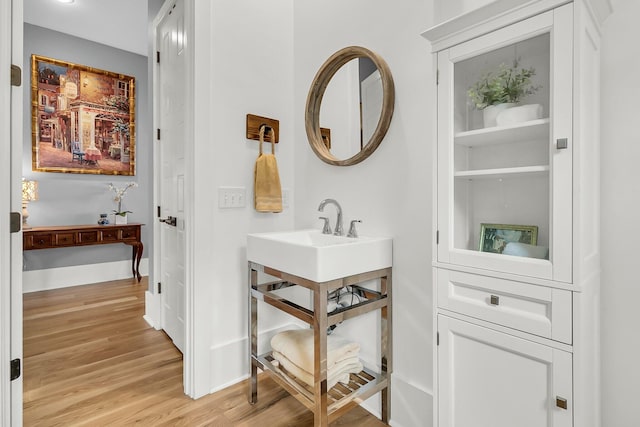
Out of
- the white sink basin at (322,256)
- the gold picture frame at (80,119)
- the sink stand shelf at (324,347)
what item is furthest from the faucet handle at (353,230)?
the gold picture frame at (80,119)

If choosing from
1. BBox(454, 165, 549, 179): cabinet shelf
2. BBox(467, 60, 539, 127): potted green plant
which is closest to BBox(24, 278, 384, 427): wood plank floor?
BBox(454, 165, 549, 179): cabinet shelf

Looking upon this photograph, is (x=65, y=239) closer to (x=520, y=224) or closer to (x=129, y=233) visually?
(x=129, y=233)

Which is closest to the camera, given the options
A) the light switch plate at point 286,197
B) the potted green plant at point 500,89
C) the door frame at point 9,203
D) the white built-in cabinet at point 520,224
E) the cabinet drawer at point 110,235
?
the white built-in cabinet at point 520,224

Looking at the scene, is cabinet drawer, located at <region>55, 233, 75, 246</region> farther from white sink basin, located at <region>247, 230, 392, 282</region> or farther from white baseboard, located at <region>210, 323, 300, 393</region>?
white sink basin, located at <region>247, 230, 392, 282</region>

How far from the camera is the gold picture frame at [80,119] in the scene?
12.3 feet

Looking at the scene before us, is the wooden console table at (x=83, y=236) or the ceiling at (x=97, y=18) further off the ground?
the ceiling at (x=97, y=18)

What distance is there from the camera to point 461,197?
3.92 feet

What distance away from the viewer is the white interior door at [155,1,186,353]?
235cm

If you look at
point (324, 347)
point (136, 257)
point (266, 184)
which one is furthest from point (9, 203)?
point (136, 257)

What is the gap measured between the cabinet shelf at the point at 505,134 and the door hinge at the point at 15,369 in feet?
6.64

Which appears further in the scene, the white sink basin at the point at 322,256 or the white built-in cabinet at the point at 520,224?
the white sink basin at the point at 322,256

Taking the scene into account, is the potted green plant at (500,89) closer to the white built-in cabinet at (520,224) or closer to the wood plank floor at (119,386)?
the white built-in cabinet at (520,224)

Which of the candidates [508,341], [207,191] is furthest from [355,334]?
[207,191]

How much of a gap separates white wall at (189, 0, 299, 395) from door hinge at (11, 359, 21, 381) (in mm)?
746
